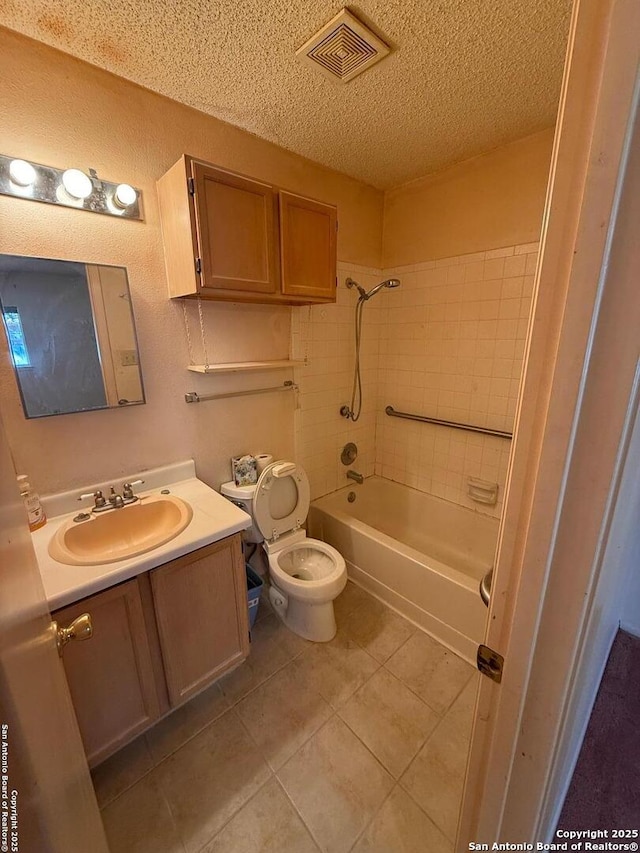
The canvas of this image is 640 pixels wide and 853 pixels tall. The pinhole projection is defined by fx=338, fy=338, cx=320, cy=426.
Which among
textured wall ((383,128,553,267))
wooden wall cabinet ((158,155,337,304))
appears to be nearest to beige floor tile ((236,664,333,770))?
wooden wall cabinet ((158,155,337,304))

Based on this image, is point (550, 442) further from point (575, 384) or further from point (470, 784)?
point (470, 784)

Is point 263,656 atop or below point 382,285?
below

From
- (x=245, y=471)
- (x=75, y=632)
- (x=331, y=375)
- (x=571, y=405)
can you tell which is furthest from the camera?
(x=331, y=375)

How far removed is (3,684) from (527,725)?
718 mm

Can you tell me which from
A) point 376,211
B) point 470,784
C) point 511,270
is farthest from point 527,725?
point 376,211

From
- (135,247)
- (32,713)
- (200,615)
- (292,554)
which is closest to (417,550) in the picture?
(292,554)

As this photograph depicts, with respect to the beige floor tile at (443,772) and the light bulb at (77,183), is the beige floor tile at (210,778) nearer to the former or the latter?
the beige floor tile at (443,772)

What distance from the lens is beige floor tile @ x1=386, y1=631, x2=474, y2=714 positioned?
148cm

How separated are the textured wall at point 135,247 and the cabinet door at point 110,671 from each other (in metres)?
0.57

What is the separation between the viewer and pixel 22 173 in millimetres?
1132

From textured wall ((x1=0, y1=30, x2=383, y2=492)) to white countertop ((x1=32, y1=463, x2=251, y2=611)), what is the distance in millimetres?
126

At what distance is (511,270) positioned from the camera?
1.84m

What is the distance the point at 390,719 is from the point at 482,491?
132 centimetres

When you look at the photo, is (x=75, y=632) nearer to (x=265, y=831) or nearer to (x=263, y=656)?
(x=265, y=831)
